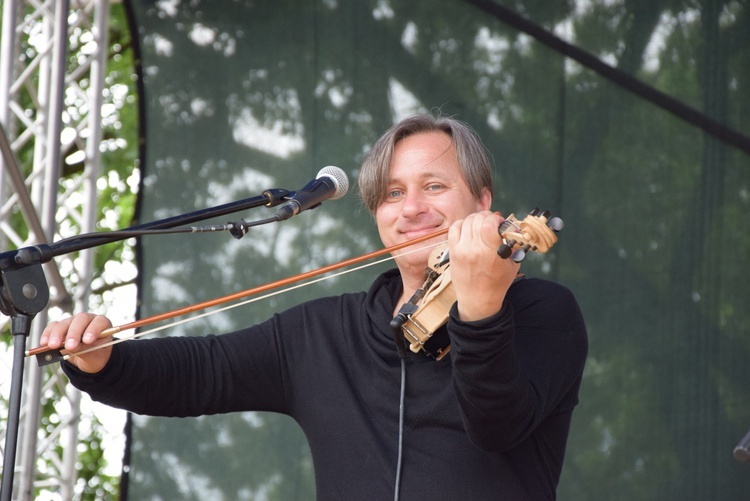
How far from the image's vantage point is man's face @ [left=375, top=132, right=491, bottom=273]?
2.04 metres

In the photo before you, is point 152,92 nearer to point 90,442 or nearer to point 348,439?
point 348,439

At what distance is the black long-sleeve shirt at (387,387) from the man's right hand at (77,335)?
0.19 feet

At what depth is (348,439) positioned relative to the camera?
190 cm

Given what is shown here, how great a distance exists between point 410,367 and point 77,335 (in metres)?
0.62

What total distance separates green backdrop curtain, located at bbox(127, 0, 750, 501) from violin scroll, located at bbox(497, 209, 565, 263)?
2.01 meters

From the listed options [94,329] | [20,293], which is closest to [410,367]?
[94,329]

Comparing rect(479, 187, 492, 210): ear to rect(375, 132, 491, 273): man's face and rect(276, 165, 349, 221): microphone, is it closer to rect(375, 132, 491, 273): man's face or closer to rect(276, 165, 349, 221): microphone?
rect(375, 132, 491, 273): man's face

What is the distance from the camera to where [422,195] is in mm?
2078

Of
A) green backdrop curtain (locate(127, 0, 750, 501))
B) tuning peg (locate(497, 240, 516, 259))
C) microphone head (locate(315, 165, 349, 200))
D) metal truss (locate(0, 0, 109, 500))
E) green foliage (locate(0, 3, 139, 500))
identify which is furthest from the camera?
green foliage (locate(0, 3, 139, 500))

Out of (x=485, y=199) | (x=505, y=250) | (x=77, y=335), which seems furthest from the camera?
(x=485, y=199)

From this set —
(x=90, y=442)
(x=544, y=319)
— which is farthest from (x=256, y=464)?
(x=90, y=442)

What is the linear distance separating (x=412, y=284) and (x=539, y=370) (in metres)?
0.45

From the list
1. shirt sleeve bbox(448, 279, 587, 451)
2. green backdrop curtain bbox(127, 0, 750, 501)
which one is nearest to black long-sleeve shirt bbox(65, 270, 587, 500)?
shirt sleeve bbox(448, 279, 587, 451)

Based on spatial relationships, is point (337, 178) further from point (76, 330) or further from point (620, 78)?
point (620, 78)
